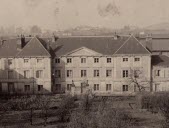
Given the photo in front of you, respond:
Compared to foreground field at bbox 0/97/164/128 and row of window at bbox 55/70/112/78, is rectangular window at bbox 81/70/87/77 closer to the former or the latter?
row of window at bbox 55/70/112/78

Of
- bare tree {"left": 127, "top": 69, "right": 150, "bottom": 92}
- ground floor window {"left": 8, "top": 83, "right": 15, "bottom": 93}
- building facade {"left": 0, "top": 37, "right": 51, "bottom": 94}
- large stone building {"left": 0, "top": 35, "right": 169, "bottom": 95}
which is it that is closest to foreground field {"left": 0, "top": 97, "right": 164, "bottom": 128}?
bare tree {"left": 127, "top": 69, "right": 150, "bottom": 92}

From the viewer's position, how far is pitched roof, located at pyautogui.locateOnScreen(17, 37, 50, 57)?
71.2m

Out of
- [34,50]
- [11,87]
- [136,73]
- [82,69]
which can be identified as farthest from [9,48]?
[136,73]

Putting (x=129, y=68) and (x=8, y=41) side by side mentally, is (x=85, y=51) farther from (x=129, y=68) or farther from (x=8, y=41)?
(x=8, y=41)

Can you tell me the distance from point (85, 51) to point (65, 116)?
72.2 ft

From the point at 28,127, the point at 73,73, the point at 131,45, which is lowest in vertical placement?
the point at 28,127

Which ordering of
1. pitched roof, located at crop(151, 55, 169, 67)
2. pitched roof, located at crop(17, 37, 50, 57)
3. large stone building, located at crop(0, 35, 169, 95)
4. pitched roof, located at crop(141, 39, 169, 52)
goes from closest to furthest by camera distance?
large stone building, located at crop(0, 35, 169, 95)
pitched roof, located at crop(17, 37, 50, 57)
pitched roof, located at crop(151, 55, 169, 67)
pitched roof, located at crop(141, 39, 169, 52)

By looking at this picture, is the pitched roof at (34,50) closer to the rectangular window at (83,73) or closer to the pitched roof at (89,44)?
the pitched roof at (89,44)

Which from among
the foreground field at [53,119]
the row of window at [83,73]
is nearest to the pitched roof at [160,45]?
the row of window at [83,73]

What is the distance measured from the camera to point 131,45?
71.4 m

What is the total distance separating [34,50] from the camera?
71.9 metres

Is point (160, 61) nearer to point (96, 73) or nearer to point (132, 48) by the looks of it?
point (132, 48)

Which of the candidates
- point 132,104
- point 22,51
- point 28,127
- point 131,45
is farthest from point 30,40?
point 28,127

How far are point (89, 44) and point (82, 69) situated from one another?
5.17 meters
